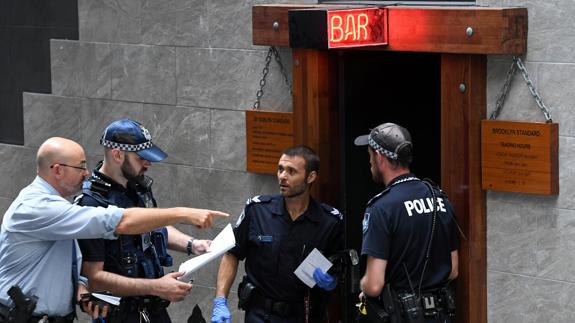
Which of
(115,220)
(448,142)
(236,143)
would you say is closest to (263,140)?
(236,143)

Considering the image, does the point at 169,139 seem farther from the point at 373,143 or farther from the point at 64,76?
the point at 373,143

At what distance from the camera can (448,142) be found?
7938mm

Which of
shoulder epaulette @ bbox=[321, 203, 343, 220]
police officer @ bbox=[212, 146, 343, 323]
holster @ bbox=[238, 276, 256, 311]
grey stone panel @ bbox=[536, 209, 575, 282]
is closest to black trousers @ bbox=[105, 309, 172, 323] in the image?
police officer @ bbox=[212, 146, 343, 323]

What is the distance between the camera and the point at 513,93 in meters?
7.67

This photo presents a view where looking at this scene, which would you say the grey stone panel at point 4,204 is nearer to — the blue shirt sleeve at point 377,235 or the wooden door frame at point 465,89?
the wooden door frame at point 465,89

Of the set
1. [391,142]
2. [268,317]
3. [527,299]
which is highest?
[391,142]

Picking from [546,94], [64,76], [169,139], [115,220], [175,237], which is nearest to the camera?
[115,220]

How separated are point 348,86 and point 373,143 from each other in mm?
1452

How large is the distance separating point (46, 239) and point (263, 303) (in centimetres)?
159

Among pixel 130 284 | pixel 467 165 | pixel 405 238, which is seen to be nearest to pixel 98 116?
pixel 130 284

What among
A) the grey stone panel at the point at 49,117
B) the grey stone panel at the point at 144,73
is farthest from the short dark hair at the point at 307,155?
the grey stone panel at the point at 49,117

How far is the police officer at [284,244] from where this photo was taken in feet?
26.1

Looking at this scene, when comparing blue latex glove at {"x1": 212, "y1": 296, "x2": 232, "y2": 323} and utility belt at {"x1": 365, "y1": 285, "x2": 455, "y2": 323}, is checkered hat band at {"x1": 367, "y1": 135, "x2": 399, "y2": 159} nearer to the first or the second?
utility belt at {"x1": 365, "y1": 285, "x2": 455, "y2": 323}

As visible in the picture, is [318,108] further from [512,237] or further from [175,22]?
[512,237]
